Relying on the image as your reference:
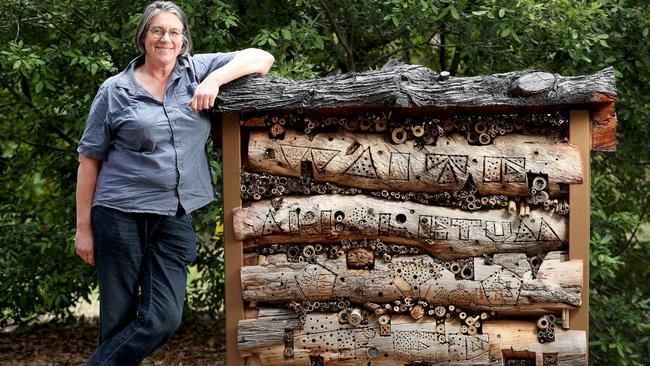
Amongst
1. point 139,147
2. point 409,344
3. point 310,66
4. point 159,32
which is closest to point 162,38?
point 159,32

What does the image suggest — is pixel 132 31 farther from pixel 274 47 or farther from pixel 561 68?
pixel 561 68

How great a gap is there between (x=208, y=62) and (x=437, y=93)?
3.33 ft

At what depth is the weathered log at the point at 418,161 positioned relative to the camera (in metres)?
4.20

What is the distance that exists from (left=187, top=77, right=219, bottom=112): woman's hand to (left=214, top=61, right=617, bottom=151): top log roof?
143mm

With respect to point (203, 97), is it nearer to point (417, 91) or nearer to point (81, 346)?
point (417, 91)

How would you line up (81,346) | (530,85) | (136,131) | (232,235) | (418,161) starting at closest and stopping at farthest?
(136,131)
(530,85)
(418,161)
(232,235)
(81,346)

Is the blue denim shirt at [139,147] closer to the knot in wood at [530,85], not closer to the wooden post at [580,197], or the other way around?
the knot in wood at [530,85]

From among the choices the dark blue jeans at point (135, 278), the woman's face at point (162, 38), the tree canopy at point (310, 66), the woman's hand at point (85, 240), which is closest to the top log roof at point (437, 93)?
the woman's face at point (162, 38)

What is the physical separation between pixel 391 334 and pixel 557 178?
1000 millimetres

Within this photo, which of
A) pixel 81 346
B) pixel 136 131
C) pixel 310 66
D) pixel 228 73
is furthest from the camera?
pixel 81 346

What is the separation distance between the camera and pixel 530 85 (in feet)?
13.2

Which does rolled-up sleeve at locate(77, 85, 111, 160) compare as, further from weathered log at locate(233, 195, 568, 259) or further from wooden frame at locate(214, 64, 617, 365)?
weathered log at locate(233, 195, 568, 259)

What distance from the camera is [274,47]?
18.9 feet

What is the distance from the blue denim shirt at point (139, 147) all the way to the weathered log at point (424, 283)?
2.02 feet
